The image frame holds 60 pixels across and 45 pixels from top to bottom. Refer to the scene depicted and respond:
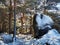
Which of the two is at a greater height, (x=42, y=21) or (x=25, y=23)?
(x=42, y=21)

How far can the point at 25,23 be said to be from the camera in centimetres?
1684

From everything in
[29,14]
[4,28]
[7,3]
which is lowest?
[4,28]

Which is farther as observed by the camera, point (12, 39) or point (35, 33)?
point (35, 33)

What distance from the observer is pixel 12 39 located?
41.8 ft

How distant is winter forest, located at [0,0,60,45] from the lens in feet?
40.9

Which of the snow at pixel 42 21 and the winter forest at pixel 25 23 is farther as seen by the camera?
the snow at pixel 42 21

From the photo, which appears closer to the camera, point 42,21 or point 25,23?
point 42,21

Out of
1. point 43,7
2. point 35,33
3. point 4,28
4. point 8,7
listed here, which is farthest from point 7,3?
point 43,7

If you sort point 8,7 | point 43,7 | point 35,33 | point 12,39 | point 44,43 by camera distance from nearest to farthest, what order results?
point 44,43 < point 12,39 < point 35,33 < point 8,7 < point 43,7

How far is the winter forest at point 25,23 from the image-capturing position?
12.5 meters

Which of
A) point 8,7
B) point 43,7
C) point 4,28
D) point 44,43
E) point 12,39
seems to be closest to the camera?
point 44,43

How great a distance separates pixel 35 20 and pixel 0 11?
339 centimetres

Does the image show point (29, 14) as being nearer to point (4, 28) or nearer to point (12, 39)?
point (4, 28)

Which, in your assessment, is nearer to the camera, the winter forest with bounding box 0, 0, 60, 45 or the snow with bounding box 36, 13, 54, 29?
the winter forest with bounding box 0, 0, 60, 45
